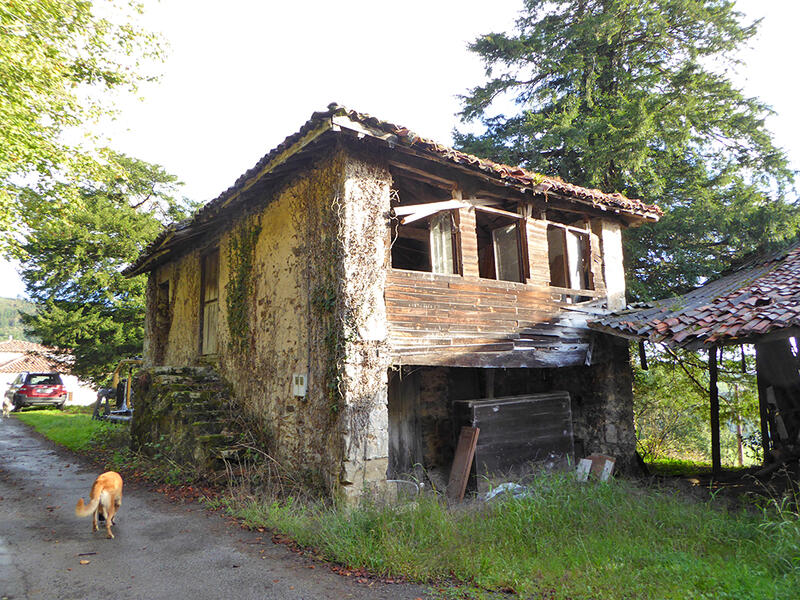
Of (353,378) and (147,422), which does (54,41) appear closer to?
(147,422)

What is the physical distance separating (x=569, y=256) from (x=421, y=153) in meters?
3.72

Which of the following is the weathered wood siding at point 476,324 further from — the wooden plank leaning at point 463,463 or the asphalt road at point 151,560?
the asphalt road at point 151,560

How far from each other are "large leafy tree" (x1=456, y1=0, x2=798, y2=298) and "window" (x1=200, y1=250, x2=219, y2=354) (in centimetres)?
835

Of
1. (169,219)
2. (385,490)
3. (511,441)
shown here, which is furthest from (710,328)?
(169,219)

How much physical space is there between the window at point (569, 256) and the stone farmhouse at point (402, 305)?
0.13ft

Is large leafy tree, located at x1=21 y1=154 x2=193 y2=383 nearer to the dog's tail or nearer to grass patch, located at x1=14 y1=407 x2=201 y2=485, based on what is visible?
grass patch, located at x1=14 y1=407 x2=201 y2=485

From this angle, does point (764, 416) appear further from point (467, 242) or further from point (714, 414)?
point (467, 242)

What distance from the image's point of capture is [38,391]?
2198 centimetres

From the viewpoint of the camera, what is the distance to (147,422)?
833 centimetres

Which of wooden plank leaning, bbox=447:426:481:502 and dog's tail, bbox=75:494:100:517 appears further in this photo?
wooden plank leaning, bbox=447:426:481:502

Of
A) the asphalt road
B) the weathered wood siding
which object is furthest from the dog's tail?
the weathered wood siding

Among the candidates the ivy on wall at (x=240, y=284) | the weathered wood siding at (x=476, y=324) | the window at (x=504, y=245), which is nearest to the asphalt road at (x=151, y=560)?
the weathered wood siding at (x=476, y=324)

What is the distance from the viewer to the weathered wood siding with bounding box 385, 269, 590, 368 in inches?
251

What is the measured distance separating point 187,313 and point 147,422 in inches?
125
